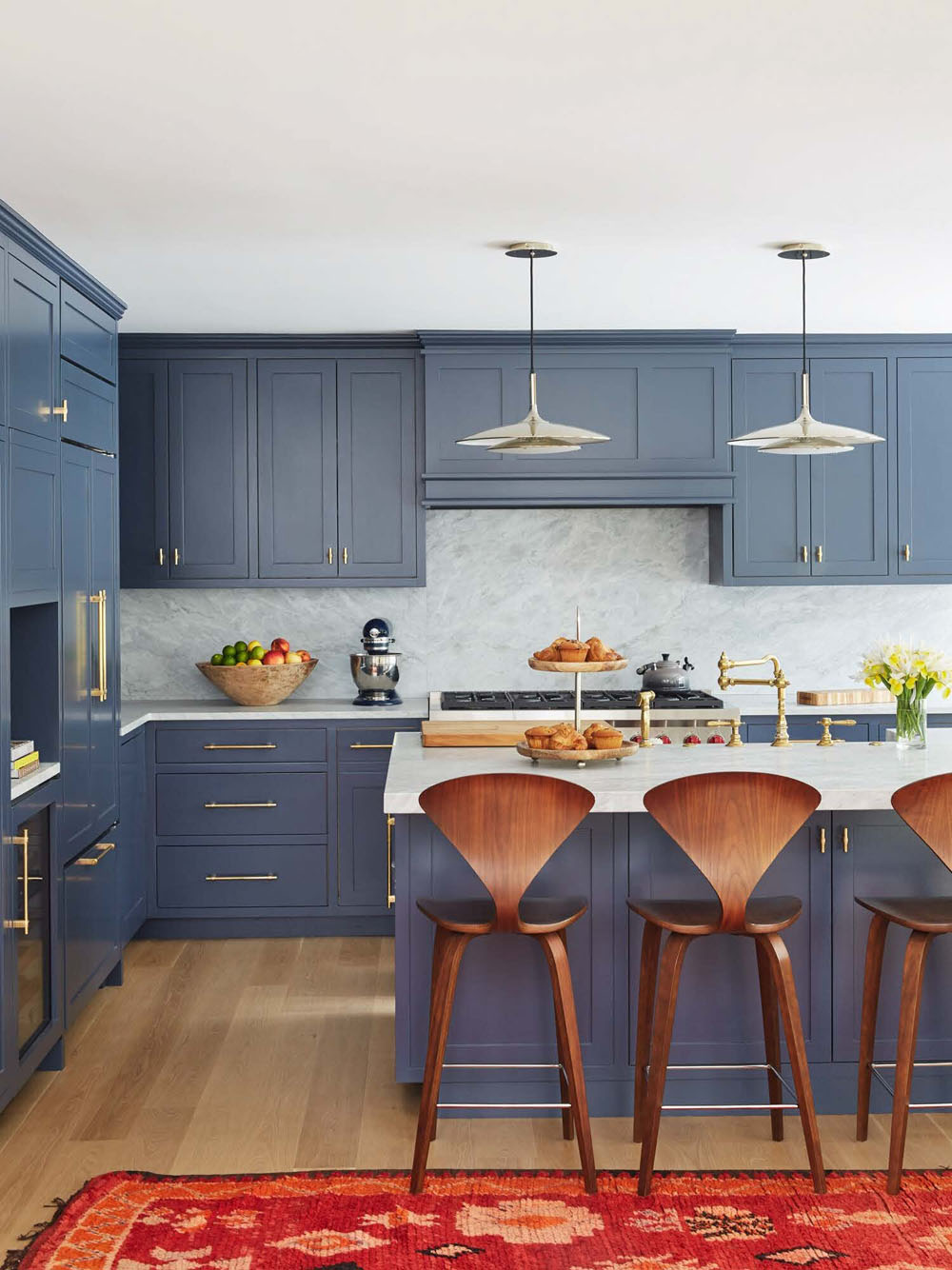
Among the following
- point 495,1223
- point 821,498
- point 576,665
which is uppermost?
point 821,498

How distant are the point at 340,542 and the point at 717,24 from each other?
3367mm

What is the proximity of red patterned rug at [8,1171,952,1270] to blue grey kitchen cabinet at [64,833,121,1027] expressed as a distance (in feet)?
3.20

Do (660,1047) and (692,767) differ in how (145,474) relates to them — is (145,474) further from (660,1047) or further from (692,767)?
(660,1047)

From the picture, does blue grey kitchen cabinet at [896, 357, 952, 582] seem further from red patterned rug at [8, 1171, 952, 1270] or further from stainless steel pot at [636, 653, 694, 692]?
red patterned rug at [8, 1171, 952, 1270]

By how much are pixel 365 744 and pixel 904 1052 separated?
273 centimetres

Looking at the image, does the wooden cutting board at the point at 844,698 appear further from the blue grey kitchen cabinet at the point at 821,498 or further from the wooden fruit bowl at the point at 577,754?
the wooden fruit bowl at the point at 577,754

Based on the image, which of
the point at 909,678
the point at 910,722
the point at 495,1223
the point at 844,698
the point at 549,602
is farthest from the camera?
the point at 549,602

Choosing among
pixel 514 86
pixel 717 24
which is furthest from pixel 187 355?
pixel 717 24

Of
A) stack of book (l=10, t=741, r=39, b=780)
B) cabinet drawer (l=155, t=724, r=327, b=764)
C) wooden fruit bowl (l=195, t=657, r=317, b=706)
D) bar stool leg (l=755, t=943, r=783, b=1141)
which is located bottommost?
bar stool leg (l=755, t=943, r=783, b=1141)

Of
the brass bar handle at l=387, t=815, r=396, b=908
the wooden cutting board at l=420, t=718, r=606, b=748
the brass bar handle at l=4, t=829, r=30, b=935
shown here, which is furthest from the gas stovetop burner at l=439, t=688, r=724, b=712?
the brass bar handle at l=4, t=829, r=30, b=935

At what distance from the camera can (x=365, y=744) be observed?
5.18 m

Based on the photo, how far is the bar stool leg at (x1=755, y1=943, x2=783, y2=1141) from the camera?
127 inches

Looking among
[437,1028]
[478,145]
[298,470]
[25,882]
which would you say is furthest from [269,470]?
[437,1028]

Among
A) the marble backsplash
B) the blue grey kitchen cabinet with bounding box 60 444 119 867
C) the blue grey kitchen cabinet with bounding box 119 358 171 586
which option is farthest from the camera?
the marble backsplash
